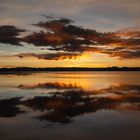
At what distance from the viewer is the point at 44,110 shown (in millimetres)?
18734

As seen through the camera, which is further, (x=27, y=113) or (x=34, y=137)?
(x=27, y=113)

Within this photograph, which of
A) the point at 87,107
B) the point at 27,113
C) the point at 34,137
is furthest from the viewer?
the point at 87,107

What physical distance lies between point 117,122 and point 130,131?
199 centimetres

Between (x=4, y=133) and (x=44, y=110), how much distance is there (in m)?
6.39

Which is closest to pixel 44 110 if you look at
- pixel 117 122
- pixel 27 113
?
pixel 27 113

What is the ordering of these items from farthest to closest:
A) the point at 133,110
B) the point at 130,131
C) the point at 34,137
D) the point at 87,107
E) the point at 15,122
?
the point at 87,107 → the point at 133,110 → the point at 15,122 → the point at 130,131 → the point at 34,137

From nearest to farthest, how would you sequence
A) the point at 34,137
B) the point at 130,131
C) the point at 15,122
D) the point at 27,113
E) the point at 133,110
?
the point at 34,137 < the point at 130,131 < the point at 15,122 < the point at 27,113 < the point at 133,110

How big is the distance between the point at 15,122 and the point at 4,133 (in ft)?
7.74

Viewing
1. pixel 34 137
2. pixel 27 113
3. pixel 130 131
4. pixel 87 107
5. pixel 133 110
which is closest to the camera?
pixel 34 137

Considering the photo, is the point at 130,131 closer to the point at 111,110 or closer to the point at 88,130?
the point at 88,130

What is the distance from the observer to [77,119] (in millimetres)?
15727

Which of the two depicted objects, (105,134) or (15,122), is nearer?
(105,134)

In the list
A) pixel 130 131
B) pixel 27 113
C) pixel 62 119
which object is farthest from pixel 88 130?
pixel 27 113

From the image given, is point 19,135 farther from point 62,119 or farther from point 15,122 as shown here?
point 62,119
